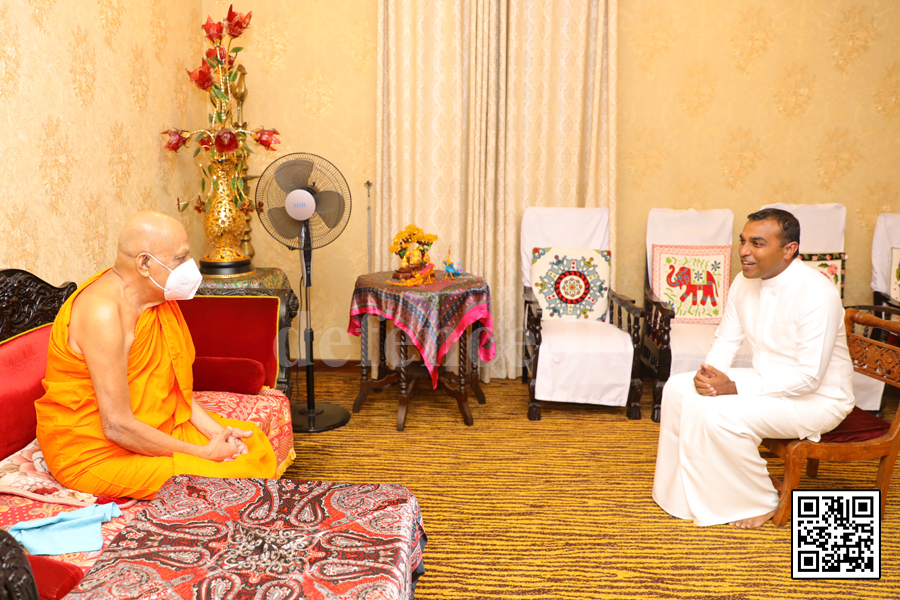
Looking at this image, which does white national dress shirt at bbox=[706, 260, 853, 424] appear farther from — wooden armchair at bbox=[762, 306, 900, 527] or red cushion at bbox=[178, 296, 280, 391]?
red cushion at bbox=[178, 296, 280, 391]

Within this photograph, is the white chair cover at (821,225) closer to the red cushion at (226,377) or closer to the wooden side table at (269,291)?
the wooden side table at (269,291)

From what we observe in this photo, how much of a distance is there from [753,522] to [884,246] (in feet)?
8.17

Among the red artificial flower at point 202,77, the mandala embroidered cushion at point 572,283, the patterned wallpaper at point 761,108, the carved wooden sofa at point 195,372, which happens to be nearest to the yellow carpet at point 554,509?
the carved wooden sofa at point 195,372

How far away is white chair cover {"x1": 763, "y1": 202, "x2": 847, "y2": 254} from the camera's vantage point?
3.89m

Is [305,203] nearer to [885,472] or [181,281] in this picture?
[181,281]

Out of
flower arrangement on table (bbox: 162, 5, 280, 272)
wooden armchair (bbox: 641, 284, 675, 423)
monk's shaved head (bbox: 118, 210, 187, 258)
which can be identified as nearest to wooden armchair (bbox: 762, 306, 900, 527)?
wooden armchair (bbox: 641, 284, 675, 423)

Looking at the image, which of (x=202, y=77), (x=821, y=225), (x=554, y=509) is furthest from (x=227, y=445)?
(x=821, y=225)

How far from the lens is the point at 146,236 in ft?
5.95

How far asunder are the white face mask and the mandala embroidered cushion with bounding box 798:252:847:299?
362 centimetres

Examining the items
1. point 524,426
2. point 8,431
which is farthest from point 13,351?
point 524,426

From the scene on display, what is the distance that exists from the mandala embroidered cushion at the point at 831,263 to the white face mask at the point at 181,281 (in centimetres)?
362

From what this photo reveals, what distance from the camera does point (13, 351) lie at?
189 centimetres

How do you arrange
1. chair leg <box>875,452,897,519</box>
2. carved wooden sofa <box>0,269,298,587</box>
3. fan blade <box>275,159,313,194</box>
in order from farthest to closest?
fan blade <box>275,159,313,194</box> < chair leg <box>875,452,897,519</box> < carved wooden sofa <box>0,269,298,587</box>

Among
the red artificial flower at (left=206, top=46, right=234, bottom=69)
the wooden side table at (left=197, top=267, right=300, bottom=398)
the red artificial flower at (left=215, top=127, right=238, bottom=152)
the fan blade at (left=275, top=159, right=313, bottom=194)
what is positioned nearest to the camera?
the wooden side table at (left=197, top=267, right=300, bottom=398)
